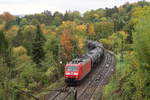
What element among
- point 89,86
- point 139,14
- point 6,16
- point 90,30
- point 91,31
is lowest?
point 89,86

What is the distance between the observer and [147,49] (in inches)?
461

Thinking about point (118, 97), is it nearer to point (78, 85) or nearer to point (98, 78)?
point (78, 85)

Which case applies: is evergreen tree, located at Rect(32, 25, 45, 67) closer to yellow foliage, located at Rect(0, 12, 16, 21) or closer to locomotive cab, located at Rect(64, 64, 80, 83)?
locomotive cab, located at Rect(64, 64, 80, 83)

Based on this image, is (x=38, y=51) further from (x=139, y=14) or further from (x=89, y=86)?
(x=139, y=14)

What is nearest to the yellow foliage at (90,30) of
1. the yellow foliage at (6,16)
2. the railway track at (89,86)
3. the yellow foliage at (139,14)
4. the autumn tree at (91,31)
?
the autumn tree at (91,31)

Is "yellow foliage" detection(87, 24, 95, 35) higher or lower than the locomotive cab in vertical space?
higher

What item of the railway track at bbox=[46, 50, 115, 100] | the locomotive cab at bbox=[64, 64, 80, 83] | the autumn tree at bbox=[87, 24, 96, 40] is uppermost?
the autumn tree at bbox=[87, 24, 96, 40]

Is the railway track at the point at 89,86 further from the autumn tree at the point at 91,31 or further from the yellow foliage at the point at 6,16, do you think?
the yellow foliage at the point at 6,16

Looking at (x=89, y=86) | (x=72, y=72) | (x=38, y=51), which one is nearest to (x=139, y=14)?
(x=89, y=86)

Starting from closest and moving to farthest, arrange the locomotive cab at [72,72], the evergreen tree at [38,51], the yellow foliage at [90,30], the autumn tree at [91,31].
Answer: the locomotive cab at [72,72] < the evergreen tree at [38,51] < the yellow foliage at [90,30] < the autumn tree at [91,31]

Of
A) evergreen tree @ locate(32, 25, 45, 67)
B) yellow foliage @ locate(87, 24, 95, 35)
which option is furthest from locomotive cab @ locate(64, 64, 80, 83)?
yellow foliage @ locate(87, 24, 95, 35)

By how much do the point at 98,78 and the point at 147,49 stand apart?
62.5ft

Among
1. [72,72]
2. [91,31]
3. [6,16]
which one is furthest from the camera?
[6,16]

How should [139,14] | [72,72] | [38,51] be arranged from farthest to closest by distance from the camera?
1. [38,51]
2. [139,14]
3. [72,72]
